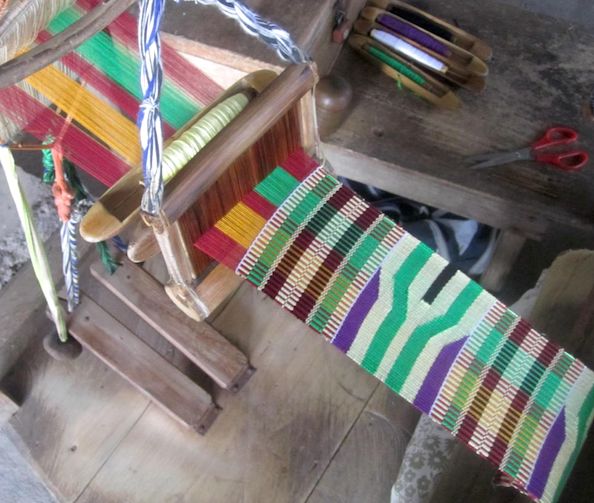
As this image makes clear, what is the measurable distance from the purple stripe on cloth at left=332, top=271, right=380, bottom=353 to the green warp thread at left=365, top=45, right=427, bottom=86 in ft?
1.60

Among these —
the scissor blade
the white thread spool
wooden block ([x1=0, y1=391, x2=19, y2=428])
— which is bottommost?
wooden block ([x1=0, y1=391, x2=19, y2=428])

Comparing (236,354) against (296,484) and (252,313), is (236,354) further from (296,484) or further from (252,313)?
(296,484)

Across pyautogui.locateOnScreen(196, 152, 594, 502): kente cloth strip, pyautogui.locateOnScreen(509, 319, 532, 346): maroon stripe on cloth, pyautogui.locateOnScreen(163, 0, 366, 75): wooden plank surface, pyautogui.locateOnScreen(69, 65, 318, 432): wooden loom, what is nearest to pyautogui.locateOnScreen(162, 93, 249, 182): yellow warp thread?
pyautogui.locateOnScreen(69, 65, 318, 432): wooden loom

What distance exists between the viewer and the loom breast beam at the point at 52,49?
522 mm

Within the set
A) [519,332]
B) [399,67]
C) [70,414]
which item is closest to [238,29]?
[399,67]

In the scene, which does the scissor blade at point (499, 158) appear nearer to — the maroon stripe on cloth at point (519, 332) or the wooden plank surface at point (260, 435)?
the maroon stripe on cloth at point (519, 332)

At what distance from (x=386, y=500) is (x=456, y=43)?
0.89 m

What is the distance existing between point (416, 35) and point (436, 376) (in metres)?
0.67

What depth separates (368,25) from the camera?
1.26 meters

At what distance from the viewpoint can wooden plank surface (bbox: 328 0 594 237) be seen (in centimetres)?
114

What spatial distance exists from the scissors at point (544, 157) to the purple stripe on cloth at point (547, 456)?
1.48ft

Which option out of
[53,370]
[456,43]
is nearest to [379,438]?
[53,370]

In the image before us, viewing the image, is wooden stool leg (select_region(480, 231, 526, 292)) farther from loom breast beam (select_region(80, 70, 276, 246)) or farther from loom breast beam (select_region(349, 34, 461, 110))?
loom breast beam (select_region(80, 70, 276, 246))

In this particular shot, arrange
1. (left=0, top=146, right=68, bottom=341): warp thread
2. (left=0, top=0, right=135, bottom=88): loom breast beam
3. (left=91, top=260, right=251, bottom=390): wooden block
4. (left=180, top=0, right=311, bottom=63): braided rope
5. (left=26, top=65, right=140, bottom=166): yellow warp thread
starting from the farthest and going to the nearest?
(left=91, top=260, right=251, bottom=390): wooden block, (left=26, top=65, right=140, bottom=166): yellow warp thread, (left=0, top=146, right=68, bottom=341): warp thread, (left=180, top=0, right=311, bottom=63): braided rope, (left=0, top=0, right=135, bottom=88): loom breast beam
